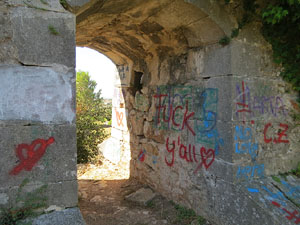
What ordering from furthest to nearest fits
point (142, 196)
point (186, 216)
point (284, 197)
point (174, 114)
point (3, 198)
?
point (142, 196) → point (174, 114) → point (186, 216) → point (284, 197) → point (3, 198)

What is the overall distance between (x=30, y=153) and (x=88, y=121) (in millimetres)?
4925

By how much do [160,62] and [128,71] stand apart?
1.11 m

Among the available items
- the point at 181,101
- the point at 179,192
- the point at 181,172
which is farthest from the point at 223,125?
the point at 179,192

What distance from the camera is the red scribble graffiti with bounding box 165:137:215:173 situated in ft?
10.5

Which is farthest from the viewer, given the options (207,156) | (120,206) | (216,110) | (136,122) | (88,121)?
(88,121)

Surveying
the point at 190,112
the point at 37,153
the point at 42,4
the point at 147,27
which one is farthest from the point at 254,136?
the point at 42,4

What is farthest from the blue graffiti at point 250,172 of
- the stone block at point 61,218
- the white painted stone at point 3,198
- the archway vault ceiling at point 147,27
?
the white painted stone at point 3,198

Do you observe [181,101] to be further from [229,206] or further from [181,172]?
[229,206]

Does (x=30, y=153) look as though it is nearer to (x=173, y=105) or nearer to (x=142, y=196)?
(x=173, y=105)

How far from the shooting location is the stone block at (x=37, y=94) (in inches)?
74.8

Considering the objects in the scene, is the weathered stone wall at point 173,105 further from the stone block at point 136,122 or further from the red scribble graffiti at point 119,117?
the red scribble graffiti at point 119,117

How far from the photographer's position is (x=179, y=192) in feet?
12.3

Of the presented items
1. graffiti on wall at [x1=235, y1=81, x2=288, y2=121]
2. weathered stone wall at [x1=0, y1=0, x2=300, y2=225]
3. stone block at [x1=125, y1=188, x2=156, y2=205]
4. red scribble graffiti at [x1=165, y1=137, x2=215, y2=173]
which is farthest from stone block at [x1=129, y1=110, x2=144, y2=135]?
graffiti on wall at [x1=235, y1=81, x2=288, y2=121]

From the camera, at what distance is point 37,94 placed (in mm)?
1970
